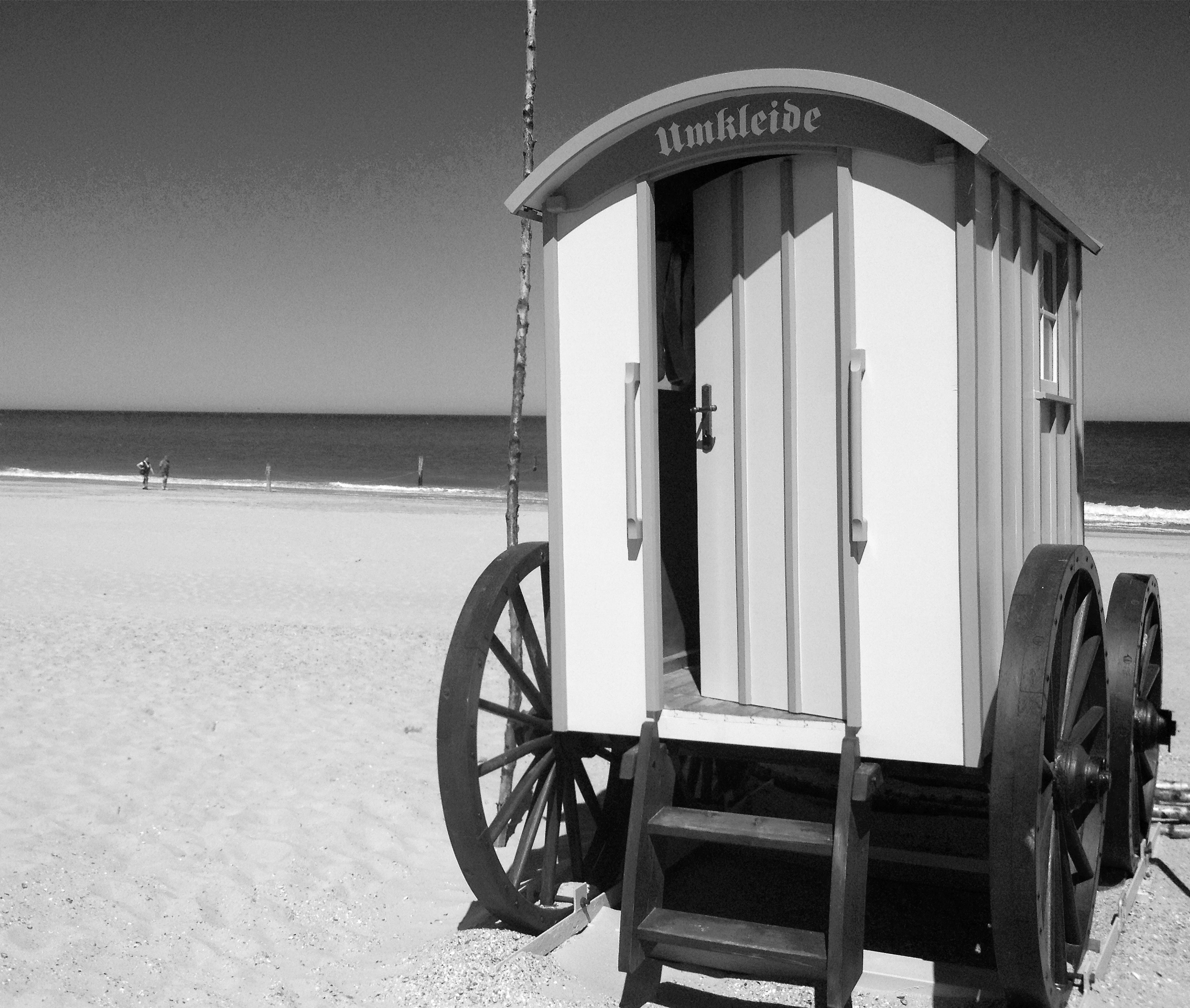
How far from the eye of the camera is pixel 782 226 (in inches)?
155

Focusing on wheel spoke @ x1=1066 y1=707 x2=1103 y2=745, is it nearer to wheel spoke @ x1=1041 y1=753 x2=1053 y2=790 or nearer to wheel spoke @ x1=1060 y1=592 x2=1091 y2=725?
wheel spoke @ x1=1060 y1=592 x2=1091 y2=725

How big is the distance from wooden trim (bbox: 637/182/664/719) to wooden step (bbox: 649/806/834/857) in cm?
37

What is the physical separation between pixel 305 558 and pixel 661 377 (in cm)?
1297

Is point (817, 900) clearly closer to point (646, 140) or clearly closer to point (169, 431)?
point (646, 140)

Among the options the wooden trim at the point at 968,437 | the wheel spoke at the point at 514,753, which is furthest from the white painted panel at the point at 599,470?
the wooden trim at the point at 968,437

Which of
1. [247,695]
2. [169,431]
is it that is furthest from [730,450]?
[169,431]

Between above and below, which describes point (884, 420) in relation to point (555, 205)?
below

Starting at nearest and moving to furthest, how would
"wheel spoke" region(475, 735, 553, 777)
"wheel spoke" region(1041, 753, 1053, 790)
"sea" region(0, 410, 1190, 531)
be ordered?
1. "wheel spoke" region(1041, 753, 1053, 790)
2. "wheel spoke" region(475, 735, 553, 777)
3. "sea" region(0, 410, 1190, 531)

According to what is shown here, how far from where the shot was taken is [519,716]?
4.24 metres

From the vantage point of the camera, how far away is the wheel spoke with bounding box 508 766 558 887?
13.9 feet

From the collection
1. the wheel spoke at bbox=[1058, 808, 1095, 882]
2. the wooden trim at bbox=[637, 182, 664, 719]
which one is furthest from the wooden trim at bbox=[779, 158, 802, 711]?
the wheel spoke at bbox=[1058, 808, 1095, 882]

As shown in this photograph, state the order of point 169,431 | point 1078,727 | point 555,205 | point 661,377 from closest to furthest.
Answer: point 1078,727 → point 555,205 → point 661,377 → point 169,431

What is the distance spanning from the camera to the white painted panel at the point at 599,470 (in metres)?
3.97

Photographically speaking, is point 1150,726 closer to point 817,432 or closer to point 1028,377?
point 1028,377
